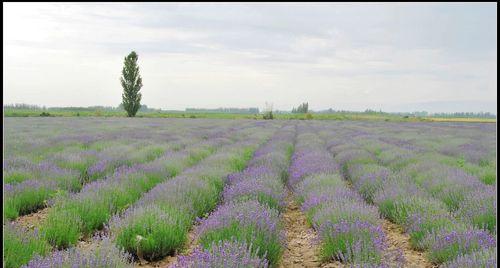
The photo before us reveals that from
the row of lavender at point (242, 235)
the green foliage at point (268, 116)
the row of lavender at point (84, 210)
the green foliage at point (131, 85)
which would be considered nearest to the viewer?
the row of lavender at point (242, 235)

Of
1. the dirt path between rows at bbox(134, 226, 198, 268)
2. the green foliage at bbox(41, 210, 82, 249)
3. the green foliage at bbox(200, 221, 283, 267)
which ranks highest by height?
the green foliage at bbox(200, 221, 283, 267)

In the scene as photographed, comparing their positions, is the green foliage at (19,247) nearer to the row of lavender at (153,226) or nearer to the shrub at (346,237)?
the row of lavender at (153,226)

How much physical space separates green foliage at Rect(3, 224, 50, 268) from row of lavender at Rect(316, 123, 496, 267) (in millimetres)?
3163

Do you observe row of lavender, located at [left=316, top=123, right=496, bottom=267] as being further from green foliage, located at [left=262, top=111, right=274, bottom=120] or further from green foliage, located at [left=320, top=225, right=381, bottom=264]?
green foliage, located at [left=262, top=111, right=274, bottom=120]

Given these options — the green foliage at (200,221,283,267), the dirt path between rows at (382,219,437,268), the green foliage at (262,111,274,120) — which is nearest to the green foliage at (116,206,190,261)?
the green foliage at (200,221,283,267)

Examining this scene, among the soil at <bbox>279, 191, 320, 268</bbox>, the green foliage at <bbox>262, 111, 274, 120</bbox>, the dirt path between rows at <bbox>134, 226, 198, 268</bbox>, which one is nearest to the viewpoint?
the dirt path between rows at <bbox>134, 226, 198, 268</bbox>

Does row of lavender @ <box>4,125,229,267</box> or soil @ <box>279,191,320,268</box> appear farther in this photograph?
soil @ <box>279,191,320,268</box>

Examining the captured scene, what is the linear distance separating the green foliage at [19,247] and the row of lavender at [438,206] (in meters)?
3.16

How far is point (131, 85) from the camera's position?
177 feet

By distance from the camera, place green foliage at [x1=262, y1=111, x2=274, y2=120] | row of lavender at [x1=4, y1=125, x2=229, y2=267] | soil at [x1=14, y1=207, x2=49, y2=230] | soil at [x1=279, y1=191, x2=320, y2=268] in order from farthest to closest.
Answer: green foliage at [x1=262, y1=111, x2=274, y2=120], soil at [x1=14, y1=207, x2=49, y2=230], soil at [x1=279, y1=191, x2=320, y2=268], row of lavender at [x1=4, y1=125, x2=229, y2=267]

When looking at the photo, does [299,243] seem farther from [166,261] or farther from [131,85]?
[131,85]

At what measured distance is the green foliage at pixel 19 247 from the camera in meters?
3.36

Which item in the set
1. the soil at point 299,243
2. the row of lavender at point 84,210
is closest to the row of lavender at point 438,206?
the soil at point 299,243

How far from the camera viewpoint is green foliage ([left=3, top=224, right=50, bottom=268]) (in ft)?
11.0
